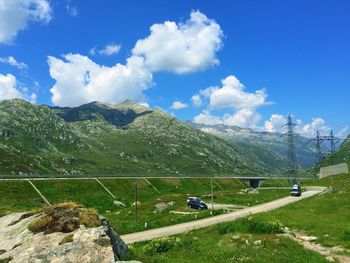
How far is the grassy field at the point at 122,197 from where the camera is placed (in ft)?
240

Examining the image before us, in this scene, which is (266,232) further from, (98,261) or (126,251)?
(98,261)

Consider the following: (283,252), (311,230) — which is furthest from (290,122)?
(283,252)

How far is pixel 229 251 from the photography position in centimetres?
3017

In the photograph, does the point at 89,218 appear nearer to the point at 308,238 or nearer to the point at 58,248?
the point at 58,248

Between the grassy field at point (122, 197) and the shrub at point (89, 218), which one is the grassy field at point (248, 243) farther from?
the grassy field at point (122, 197)

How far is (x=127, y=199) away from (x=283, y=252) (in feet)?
309

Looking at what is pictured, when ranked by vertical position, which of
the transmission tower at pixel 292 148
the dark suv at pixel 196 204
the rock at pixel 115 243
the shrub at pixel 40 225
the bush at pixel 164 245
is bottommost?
the bush at pixel 164 245

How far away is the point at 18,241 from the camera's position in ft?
72.9

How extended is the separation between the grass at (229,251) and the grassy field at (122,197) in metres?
19.9

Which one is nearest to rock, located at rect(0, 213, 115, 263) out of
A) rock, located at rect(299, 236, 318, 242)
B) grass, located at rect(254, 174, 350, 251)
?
grass, located at rect(254, 174, 350, 251)

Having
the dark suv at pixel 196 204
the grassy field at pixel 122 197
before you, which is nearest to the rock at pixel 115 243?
the grassy field at pixel 122 197

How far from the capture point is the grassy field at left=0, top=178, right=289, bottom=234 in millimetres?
73062

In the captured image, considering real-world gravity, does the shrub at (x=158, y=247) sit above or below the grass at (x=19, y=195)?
below

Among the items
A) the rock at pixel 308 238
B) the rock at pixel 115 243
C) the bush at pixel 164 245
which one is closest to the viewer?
the rock at pixel 115 243
